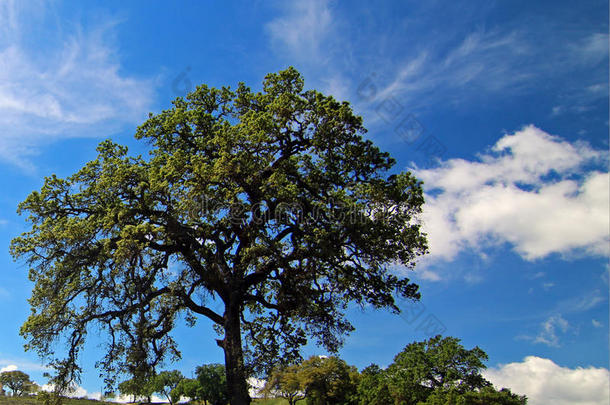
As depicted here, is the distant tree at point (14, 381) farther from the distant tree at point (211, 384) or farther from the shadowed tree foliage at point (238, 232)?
the shadowed tree foliage at point (238, 232)

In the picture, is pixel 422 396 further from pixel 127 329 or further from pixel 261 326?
pixel 127 329

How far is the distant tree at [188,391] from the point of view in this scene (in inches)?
3137

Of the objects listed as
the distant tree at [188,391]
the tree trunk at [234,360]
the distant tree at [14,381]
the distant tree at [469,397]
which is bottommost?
the distant tree at [469,397]

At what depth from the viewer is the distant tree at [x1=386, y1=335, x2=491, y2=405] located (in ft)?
157

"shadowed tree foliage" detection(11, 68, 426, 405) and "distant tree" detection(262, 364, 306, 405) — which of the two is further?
"distant tree" detection(262, 364, 306, 405)

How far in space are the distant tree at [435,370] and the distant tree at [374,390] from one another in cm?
146

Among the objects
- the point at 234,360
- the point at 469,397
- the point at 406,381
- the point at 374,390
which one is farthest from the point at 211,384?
the point at 234,360

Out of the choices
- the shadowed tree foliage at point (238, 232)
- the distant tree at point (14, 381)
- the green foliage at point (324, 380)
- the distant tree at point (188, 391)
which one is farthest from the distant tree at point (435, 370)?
the distant tree at point (14, 381)

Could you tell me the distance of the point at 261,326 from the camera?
783 inches

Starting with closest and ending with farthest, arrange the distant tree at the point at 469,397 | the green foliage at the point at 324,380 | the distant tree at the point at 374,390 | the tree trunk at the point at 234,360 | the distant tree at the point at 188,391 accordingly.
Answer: the tree trunk at the point at 234,360, the distant tree at the point at 469,397, the distant tree at the point at 374,390, the green foliage at the point at 324,380, the distant tree at the point at 188,391

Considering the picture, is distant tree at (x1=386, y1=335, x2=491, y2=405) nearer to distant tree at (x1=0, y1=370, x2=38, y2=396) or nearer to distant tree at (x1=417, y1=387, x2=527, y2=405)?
distant tree at (x1=417, y1=387, x2=527, y2=405)

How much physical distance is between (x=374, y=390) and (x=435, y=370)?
9.49 m

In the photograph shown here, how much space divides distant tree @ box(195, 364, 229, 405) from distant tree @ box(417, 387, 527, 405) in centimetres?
4605

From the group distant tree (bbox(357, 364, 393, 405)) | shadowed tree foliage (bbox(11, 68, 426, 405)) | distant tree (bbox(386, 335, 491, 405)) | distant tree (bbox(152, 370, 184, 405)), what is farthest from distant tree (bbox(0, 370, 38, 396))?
shadowed tree foliage (bbox(11, 68, 426, 405))
